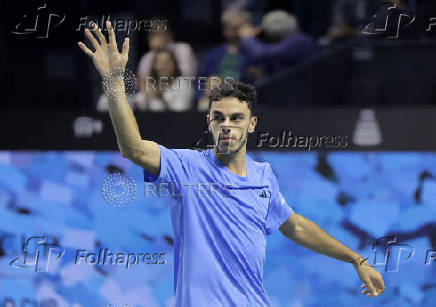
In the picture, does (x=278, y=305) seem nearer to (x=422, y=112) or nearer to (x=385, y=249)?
(x=385, y=249)

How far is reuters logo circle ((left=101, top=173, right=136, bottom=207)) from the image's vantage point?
5.34m

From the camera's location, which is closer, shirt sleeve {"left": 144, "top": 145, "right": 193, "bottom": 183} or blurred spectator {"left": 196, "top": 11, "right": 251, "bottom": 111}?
shirt sleeve {"left": 144, "top": 145, "right": 193, "bottom": 183}

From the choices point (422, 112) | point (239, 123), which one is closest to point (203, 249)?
point (239, 123)

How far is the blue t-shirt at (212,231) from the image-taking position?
12.5 feet

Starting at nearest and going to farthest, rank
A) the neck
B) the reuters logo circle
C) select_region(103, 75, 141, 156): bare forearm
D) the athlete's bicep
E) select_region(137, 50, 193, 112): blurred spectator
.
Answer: select_region(103, 75, 141, 156): bare forearm < the athlete's bicep < the neck < the reuters logo circle < select_region(137, 50, 193, 112): blurred spectator

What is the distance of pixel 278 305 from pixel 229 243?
1692mm

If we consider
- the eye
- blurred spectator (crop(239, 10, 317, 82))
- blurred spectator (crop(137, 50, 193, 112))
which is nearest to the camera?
the eye

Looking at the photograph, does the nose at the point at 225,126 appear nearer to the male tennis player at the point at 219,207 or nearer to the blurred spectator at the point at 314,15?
the male tennis player at the point at 219,207

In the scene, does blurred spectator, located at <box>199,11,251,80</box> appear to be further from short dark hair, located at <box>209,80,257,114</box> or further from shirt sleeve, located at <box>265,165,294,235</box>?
shirt sleeve, located at <box>265,165,294,235</box>

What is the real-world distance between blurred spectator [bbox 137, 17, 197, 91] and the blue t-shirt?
1560 millimetres

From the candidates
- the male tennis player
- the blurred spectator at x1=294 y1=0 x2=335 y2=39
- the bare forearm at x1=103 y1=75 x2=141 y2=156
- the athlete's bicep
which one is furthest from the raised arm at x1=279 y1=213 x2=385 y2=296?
the blurred spectator at x1=294 y1=0 x2=335 y2=39

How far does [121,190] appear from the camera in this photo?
5.45 m

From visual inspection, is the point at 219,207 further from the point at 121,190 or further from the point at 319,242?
the point at 121,190

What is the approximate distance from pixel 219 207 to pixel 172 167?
289 millimetres
